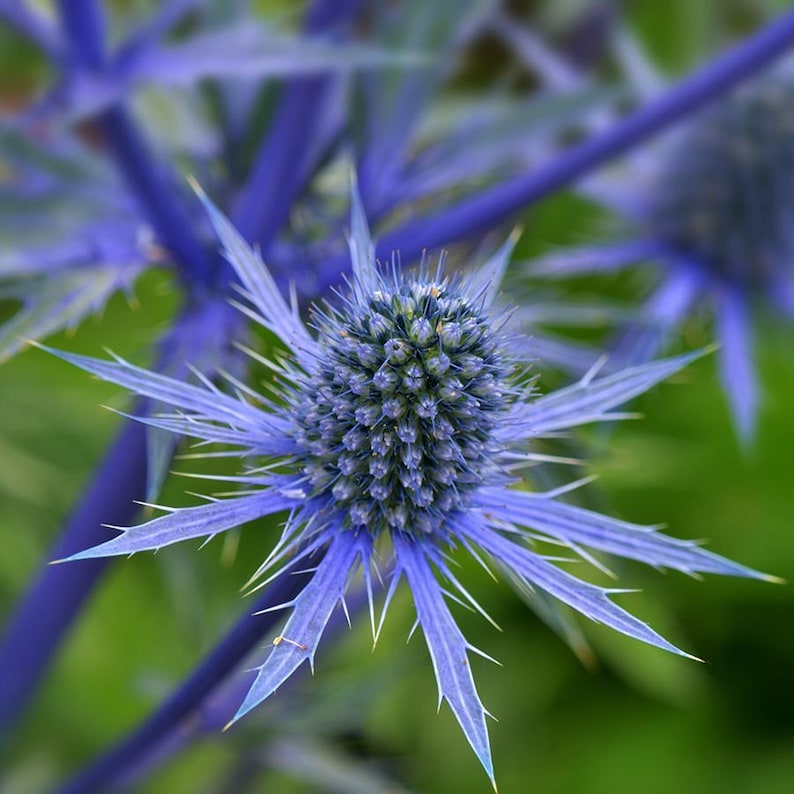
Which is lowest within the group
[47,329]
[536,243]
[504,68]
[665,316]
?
[47,329]

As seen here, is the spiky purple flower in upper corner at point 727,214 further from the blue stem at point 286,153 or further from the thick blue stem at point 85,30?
the thick blue stem at point 85,30

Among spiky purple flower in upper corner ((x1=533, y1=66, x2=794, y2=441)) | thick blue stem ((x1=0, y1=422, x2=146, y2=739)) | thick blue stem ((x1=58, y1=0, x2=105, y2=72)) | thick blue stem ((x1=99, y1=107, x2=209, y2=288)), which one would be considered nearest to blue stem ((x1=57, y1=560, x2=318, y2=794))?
thick blue stem ((x1=0, y1=422, x2=146, y2=739))

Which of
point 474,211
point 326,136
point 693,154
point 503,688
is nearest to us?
point 474,211

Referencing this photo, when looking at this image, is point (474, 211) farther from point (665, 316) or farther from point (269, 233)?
point (665, 316)

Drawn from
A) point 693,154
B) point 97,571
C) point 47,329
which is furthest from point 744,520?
point 47,329

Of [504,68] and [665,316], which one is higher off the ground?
[504,68]

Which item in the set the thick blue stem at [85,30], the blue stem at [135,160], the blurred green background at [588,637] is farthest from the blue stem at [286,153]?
the blurred green background at [588,637]
